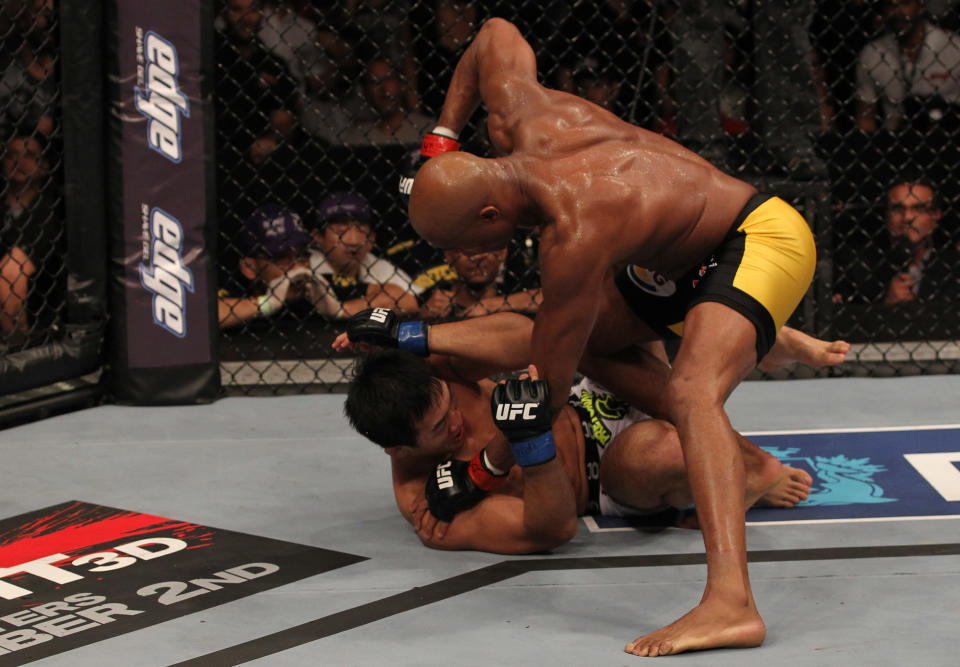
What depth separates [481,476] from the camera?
2.12 metres

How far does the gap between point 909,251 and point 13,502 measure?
2.82 meters

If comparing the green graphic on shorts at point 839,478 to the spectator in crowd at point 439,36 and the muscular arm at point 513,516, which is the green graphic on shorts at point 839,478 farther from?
the spectator in crowd at point 439,36

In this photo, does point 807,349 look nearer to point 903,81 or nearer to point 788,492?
point 788,492

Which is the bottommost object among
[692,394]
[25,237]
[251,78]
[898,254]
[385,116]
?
[692,394]

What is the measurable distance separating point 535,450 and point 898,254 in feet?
7.60

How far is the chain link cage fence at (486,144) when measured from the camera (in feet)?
12.0

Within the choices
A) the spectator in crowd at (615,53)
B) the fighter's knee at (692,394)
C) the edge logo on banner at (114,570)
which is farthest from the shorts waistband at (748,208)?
the spectator in crowd at (615,53)

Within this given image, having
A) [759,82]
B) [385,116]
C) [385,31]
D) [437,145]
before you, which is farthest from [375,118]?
[437,145]

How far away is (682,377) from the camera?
1.87 meters

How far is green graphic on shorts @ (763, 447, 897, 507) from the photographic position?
7.91ft

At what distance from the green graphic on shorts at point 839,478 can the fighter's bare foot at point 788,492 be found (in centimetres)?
3

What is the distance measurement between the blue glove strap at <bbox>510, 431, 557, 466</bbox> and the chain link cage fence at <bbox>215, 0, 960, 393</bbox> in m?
1.61

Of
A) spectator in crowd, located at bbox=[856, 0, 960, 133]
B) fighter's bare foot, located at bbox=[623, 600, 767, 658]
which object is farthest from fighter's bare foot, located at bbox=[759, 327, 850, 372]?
spectator in crowd, located at bbox=[856, 0, 960, 133]

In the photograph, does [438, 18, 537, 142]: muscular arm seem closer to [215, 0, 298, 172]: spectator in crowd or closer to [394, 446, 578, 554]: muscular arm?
[394, 446, 578, 554]: muscular arm
